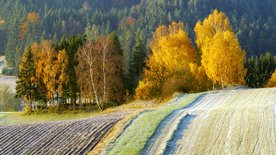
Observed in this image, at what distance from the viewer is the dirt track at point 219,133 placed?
21.8 m

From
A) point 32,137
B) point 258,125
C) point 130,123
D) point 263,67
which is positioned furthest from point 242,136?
point 263,67

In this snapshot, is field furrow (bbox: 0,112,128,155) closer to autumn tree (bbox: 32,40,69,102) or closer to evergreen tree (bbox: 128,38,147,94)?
autumn tree (bbox: 32,40,69,102)

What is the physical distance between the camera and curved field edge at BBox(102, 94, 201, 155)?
22297 mm

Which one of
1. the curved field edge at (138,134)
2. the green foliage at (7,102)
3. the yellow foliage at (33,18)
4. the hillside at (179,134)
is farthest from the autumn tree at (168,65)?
the yellow foliage at (33,18)

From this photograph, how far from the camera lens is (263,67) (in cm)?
8012

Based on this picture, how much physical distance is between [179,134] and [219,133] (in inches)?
99.1

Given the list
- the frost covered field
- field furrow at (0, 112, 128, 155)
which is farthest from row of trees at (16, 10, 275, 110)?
field furrow at (0, 112, 128, 155)

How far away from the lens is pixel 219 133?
80.5 ft

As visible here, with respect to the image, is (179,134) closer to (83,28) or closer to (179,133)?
(179,133)

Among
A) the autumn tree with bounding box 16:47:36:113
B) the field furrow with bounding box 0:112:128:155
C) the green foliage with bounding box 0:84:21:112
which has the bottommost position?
the field furrow with bounding box 0:112:128:155

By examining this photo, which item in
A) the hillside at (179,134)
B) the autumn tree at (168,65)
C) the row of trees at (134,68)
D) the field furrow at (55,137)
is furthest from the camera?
the autumn tree at (168,65)

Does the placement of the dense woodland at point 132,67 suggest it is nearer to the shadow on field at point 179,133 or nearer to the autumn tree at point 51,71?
the autumn tree at point 51,71

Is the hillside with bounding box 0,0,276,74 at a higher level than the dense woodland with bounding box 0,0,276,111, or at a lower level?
higher

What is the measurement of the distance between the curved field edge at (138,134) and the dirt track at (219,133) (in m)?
0.63
